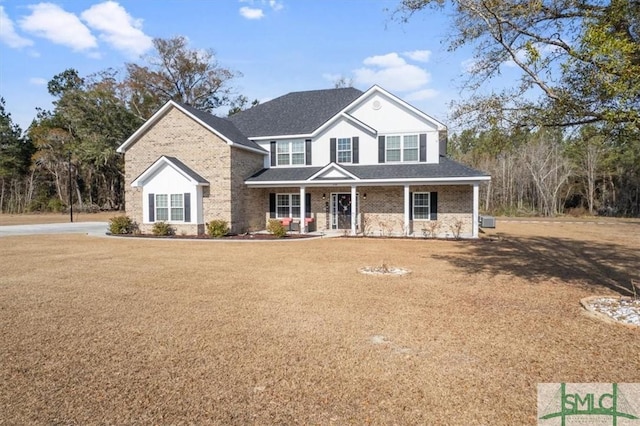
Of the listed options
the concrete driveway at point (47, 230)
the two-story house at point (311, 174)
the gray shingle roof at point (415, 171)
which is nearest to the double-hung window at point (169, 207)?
the two-story house at point (311, 174)

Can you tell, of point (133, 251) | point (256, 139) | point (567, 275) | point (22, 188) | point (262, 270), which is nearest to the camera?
point (567, 275)

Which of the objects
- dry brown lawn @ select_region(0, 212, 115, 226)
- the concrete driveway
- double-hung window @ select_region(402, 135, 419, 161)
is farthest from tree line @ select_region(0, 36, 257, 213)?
double-hung window @ select_region(402, 135, 419, 161)

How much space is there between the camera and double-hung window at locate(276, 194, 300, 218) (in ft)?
73.8

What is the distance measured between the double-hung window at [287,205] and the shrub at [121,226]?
8037 millimetres

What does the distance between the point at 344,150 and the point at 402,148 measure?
3.16 m

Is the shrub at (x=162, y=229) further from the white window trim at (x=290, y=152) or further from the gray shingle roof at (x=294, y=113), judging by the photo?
the gray shingle roof at (x=294, y=113)

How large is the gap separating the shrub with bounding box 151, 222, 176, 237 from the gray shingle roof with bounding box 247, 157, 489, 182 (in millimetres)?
4807

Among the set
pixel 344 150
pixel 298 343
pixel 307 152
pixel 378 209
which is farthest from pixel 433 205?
pixel 298 343

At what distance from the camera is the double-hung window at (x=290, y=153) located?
22766 millimetres

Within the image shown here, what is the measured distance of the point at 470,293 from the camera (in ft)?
26.6

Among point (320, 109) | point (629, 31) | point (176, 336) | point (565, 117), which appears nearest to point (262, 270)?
point (176, 336)

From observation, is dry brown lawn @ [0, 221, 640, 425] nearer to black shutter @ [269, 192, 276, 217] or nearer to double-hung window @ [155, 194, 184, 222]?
double-hung window @ [155, 194, 184, 222]

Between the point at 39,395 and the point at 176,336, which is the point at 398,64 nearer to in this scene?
the point at 176,336

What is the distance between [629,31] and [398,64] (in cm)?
691
